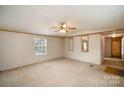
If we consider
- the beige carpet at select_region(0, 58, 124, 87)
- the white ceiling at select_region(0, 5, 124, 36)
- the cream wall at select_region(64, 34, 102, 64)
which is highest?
the white ceiling at select_region(0, 5, 124, 36)

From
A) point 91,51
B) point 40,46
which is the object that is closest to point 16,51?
point 40,46

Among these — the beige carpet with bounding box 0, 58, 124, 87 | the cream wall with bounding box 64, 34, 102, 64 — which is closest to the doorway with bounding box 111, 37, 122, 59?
the cream wall with bounding box 64, 34, 102, 64

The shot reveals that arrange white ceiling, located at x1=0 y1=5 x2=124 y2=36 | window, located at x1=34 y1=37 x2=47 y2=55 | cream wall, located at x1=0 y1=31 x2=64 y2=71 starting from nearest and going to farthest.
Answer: white ceiling, located at x1=0 y1=5 x2=124 y2=36, cream wall, located at x1=0 y1=31 x2=64 y2=71, window, located at x1=34 y1=37 x2=47 y2=55

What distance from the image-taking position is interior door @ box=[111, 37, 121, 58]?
23.3ft

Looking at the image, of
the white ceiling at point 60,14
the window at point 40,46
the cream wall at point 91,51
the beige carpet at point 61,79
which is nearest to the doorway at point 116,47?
the cream wall at point 91,51

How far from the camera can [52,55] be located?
247 inches

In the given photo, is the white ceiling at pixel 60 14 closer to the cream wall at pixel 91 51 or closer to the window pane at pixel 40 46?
the cream wall at pixel 91 51

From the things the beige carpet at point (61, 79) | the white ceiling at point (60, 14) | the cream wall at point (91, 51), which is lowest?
the beige carpet at point (61, 79)

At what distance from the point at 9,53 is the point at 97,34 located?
4434mm

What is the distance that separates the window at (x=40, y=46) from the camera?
5171 millimetres

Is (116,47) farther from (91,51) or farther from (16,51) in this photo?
(16,51)

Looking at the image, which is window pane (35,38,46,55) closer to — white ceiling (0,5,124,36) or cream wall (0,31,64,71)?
cream wall (0,31,64,71)
